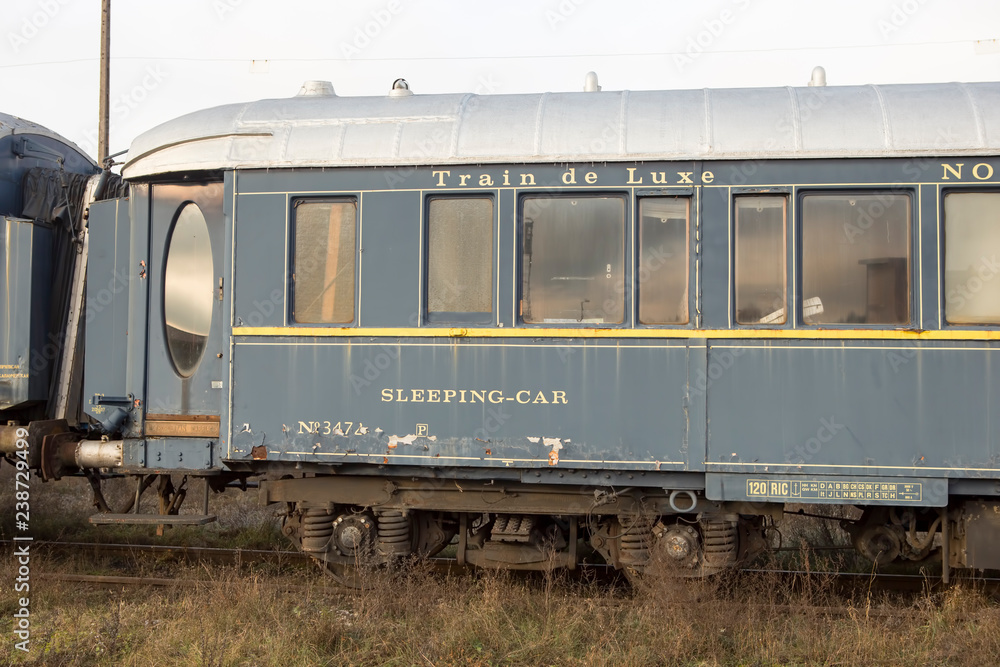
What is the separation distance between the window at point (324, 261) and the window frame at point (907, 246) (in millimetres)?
3199

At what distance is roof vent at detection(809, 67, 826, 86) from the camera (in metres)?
6.17

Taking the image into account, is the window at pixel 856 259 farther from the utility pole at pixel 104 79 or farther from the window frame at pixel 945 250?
the utility pole at pixel 104 79

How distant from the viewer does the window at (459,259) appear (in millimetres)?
5832

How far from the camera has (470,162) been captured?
583 cm

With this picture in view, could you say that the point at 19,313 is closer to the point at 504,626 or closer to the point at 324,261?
the point at 324,261

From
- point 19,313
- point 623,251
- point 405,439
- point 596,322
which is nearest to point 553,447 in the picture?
point 596,322

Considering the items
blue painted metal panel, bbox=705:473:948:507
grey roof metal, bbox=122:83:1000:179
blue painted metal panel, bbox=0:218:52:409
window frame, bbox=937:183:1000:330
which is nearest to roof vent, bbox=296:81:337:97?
grey roof metal, bbox=122:83:1000:179

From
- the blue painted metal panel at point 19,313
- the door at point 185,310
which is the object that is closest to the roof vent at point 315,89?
the door at point 185,310

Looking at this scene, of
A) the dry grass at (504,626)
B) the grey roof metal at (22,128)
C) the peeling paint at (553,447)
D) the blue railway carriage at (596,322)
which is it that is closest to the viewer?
the dry grass at (504,626)

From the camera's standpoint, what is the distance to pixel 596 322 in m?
5.70

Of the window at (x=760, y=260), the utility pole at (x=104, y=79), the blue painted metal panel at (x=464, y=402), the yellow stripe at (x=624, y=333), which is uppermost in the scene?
the utility pole at (x=104, y=79)

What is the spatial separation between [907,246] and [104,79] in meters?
12.7

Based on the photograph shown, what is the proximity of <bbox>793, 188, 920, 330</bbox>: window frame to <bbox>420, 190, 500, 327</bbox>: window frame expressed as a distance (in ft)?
6.89

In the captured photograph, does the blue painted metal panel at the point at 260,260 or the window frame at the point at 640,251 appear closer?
the window frame at the point at 640,251
